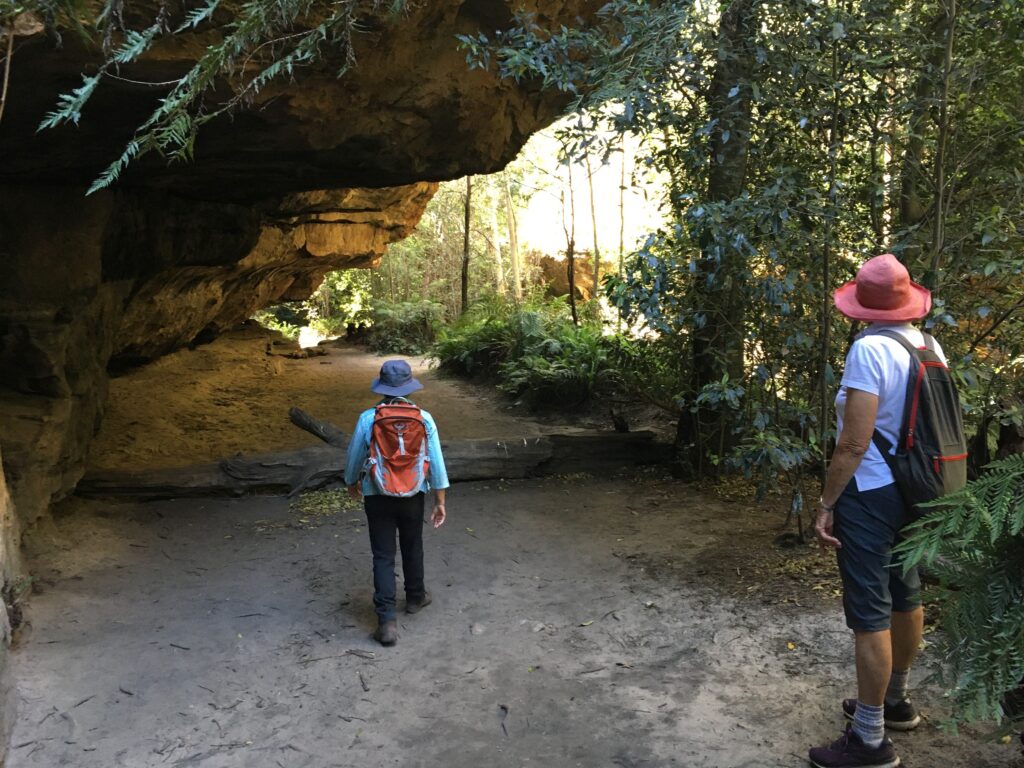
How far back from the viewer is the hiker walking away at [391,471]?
14.9 ft

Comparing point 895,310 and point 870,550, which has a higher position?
point 895,310

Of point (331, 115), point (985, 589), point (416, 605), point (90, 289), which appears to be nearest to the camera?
point (985, 589)

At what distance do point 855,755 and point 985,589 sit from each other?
1.15m

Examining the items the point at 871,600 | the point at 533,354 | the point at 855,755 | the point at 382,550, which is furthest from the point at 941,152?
the point at 533,354

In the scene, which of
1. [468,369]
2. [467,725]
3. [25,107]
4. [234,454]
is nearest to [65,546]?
[234,454]

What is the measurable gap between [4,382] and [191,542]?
207 cm

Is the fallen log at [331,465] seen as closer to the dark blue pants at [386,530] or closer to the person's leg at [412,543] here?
the person's leg at [412,543]

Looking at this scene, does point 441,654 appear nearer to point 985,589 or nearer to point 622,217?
point 985,589

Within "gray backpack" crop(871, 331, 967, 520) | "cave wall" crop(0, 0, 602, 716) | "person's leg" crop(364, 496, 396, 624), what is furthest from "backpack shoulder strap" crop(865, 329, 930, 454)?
"cave wall" crop(0, 0, 602, 716)

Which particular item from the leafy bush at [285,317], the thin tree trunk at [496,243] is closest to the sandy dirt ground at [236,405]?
the leafy bush at [285,317]

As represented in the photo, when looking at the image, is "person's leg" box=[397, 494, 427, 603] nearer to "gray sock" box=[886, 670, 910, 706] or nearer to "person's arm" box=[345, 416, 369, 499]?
"person's arm" box=[345, 416, 369, 499]

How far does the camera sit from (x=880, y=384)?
298 centimetres

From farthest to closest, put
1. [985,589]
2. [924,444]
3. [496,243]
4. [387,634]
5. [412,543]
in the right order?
[496,243] < [412,543] < [387,634] < [924,444] < [985,589]

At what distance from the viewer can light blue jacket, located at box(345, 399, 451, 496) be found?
4586 millimetres
